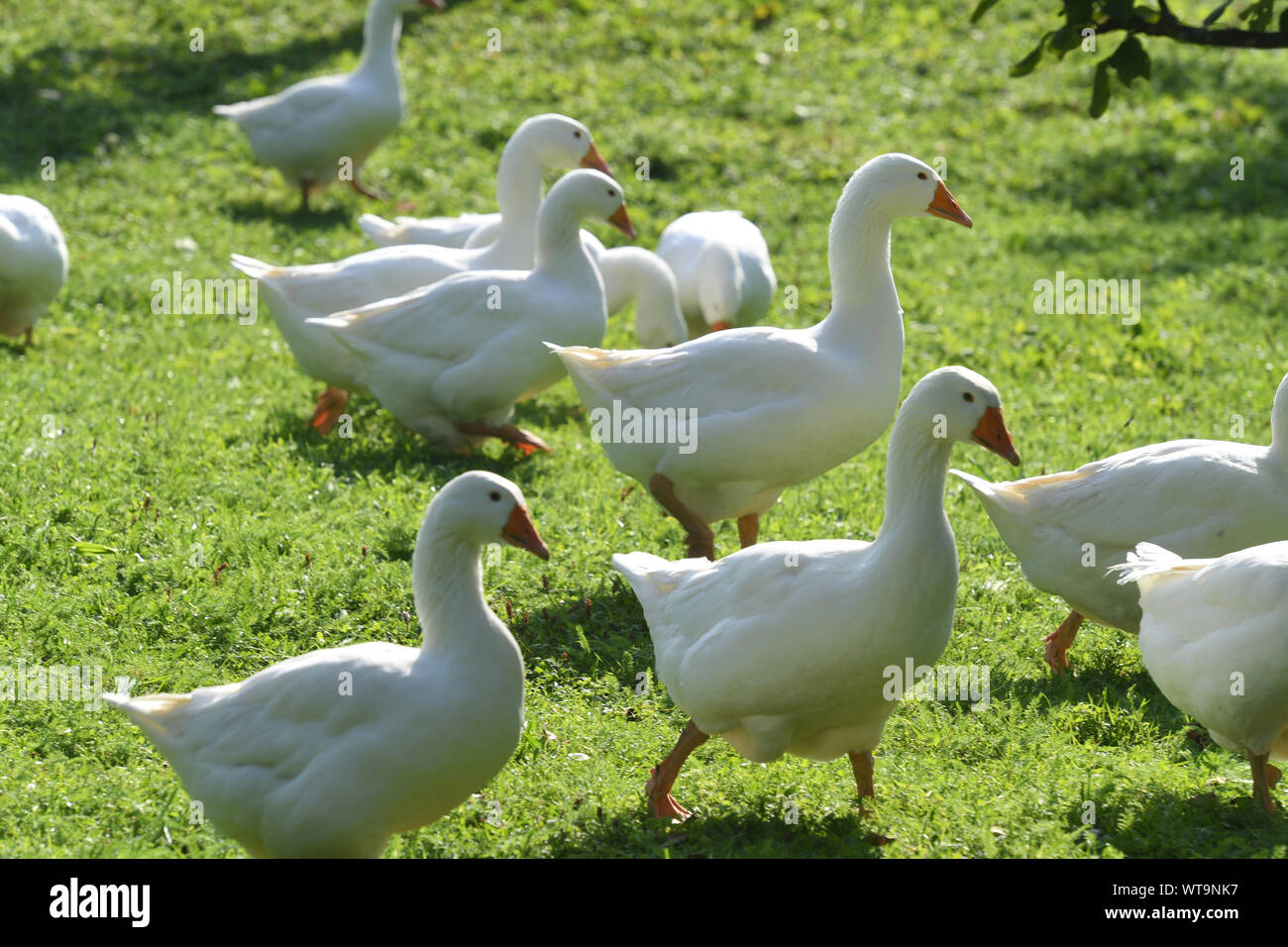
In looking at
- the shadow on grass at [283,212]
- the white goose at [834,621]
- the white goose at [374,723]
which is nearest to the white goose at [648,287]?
the shadow on grass at [283,212]

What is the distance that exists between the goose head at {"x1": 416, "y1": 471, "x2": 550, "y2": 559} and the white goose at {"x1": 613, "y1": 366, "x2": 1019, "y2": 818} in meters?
0.79

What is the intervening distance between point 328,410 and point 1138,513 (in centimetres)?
451

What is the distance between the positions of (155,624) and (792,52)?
39.0ft

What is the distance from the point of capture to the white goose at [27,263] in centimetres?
852

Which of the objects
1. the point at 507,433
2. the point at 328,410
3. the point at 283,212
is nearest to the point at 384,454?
the point at 328,410

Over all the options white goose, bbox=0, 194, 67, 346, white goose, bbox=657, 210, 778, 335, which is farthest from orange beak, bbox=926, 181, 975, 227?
white goose, bbox=0, 194, 67, 346

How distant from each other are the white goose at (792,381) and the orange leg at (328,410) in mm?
2227

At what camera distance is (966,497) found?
298 inches

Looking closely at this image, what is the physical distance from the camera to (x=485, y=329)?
292 inches

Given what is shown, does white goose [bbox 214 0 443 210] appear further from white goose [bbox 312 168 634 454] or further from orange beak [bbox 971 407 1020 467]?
orange beak [bbox 971 407 1020 467]

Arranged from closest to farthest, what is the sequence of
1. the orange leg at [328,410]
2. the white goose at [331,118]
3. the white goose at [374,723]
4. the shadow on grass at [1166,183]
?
the white goose at [374,723] < the orange leg at [328,410] < the white goose at [331,118] < the shadow on grass at [1166,183]

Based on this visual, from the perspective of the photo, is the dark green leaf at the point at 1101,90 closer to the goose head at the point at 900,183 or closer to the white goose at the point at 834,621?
the goose head at the point at 900,183

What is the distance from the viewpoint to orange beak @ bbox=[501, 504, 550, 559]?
4.19 m
